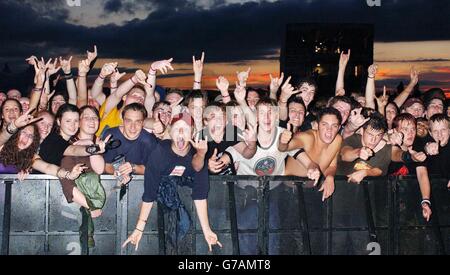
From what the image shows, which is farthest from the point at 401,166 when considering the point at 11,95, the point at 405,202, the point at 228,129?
the point at 11,95

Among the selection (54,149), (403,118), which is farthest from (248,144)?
(54,149)

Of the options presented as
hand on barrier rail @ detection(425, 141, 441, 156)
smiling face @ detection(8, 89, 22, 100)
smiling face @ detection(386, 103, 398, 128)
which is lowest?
hand on barrier rail @ detection(425, 141, 441, 156)

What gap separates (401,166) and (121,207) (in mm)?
2463

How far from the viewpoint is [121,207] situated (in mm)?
5000

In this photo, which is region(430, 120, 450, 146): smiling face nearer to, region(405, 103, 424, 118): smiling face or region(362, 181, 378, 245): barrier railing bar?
region(405, 103, 424, 118): smiling face

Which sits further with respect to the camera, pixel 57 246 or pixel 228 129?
pixel 228 129

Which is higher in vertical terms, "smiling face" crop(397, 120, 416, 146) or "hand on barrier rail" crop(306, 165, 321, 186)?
"smiling face" crop(397, 120, 416, 146)

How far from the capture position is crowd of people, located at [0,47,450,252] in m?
5.02

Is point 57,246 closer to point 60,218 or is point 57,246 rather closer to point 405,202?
point 60,218

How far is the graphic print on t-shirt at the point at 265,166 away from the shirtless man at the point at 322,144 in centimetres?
13

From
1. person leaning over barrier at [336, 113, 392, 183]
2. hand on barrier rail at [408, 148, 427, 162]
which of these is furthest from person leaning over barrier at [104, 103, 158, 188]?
hand on barrier rail at [408, 148, 427, 162]

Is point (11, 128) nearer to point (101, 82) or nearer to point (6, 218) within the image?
point (6, 218)

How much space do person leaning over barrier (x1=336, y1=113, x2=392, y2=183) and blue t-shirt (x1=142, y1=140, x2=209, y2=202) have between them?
123 cm

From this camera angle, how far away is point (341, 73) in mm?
6215
